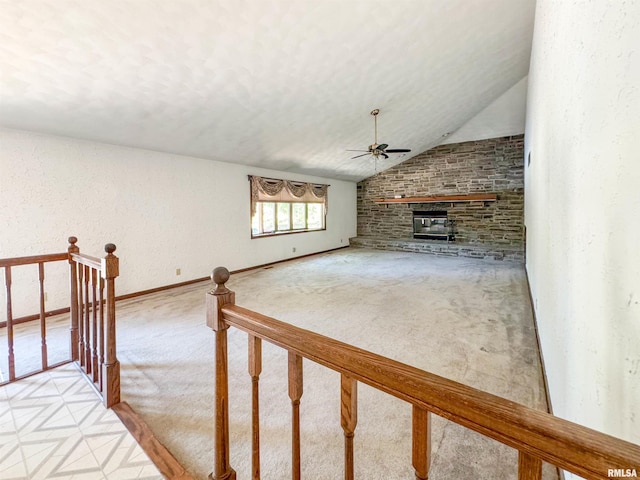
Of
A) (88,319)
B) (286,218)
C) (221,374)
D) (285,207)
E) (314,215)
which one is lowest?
(88,319)

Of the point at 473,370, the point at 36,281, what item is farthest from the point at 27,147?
the point at 473,370

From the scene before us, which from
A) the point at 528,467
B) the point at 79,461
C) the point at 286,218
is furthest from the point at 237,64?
the point at 286,218

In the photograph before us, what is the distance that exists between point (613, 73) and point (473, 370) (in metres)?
2.11

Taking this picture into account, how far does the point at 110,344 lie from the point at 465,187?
8.26 metres

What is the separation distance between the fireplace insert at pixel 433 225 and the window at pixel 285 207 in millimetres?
2802

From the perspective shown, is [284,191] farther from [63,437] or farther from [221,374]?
[221,374]

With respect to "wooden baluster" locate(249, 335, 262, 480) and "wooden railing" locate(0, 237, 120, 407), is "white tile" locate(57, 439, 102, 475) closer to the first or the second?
"wooden railing" locate(0, 237, 120, 407)

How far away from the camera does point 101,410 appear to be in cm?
182

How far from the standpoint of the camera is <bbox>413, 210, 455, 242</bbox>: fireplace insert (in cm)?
823

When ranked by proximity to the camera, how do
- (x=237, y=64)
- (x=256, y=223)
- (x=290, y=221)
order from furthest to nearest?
1. (x=290, y=221)
2. (x=256, y=223)
3. (x=237, y=64)

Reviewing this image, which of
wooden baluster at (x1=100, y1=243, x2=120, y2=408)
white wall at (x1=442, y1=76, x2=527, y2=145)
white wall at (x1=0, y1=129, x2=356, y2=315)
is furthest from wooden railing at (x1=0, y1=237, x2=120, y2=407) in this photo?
white wall at (x1=442, y1=76, x2=527, y2=145)

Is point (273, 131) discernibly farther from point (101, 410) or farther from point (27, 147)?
point (101, 410)

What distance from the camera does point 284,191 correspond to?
6.89 meters

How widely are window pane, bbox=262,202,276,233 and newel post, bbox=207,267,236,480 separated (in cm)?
547
